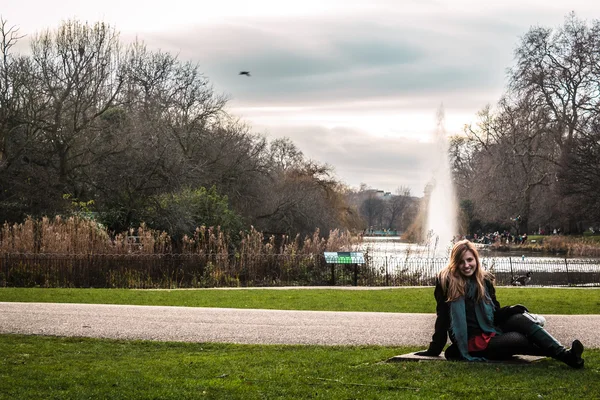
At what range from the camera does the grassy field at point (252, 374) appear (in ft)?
27.9

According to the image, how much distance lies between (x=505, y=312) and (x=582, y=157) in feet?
197

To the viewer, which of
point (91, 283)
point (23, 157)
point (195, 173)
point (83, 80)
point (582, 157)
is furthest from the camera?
point (582, 157)

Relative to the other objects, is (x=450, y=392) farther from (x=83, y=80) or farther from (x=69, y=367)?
(x=83, y=80)

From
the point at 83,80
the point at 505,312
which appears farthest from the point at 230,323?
the point at 83,80

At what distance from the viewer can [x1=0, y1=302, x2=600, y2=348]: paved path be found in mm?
13336

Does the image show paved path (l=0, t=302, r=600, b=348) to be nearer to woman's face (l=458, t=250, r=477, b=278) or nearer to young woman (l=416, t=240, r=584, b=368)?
young woman (l=416, t=240, r=584, b=368)

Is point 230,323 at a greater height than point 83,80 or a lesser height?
lesser

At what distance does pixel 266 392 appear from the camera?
28.1ft

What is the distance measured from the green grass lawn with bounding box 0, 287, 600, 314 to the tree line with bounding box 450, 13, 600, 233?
43895 millimetres

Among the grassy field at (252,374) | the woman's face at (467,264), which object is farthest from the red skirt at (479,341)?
the woman's face at (467,264)

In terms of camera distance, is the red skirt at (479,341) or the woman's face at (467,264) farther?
the red skirt at (479,341)

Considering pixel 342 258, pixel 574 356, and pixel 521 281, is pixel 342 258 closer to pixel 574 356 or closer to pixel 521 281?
pixel 521 281

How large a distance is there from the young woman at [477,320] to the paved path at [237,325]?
2481mm

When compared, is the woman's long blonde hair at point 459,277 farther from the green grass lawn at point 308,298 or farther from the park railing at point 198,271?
the park railing at point 198,271
